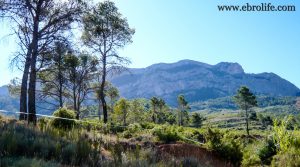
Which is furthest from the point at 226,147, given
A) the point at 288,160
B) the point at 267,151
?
the point at 288,160

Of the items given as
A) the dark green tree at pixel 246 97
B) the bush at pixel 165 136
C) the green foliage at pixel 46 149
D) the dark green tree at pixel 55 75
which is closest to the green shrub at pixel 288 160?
the green foliage at pixel 46 149

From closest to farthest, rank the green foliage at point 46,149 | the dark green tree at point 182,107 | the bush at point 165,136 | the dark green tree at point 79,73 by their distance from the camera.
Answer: the green foliage at point 46,149 < the bush at point 165,136 < the dark green tree at point 79,73 < the dark green tree at point 182,107

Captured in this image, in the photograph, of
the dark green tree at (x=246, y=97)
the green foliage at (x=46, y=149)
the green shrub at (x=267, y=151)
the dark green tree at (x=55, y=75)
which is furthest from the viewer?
the dark green tree at (x=246, y=97)

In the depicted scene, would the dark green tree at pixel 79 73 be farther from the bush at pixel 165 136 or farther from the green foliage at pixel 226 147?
the green foliage at pixel 226 147

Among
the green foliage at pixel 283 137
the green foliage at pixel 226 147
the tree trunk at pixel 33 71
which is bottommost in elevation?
the green foliage at pixel 226 147

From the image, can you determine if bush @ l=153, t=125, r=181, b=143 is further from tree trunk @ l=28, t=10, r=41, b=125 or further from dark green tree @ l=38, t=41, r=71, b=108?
dark green tree @ l=38, t=41, r=71, b=108

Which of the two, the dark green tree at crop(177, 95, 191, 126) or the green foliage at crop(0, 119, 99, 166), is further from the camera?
the dark green tree at crop(177, 95, 191, 126)

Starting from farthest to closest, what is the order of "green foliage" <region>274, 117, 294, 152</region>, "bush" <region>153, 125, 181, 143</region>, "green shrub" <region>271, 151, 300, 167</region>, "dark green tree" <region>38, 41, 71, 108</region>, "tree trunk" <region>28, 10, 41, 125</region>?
"dark green tree" <region>38, 41, 71, 108</region> < "tree trunk" <region>28, 10, 41, 125</region> < "bush" <region>153, 125, 181, 143</region> < "green foliage" <region>274, 117, 294, 152</region> < "green shrub" <region>271, 151, 300, 167</region>

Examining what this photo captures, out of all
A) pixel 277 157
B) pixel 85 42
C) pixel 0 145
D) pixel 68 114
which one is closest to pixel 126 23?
pixel 85 42

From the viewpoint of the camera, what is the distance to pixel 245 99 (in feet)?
235

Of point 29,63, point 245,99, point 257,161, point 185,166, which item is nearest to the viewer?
point 185,166

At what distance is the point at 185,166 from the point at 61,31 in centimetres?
1554

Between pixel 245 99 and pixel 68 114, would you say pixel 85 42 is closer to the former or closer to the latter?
pixel 68 114

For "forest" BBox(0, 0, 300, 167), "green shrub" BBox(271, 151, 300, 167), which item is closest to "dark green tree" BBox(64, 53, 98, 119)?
"forest" BBox(0, 0, 300, 167)
